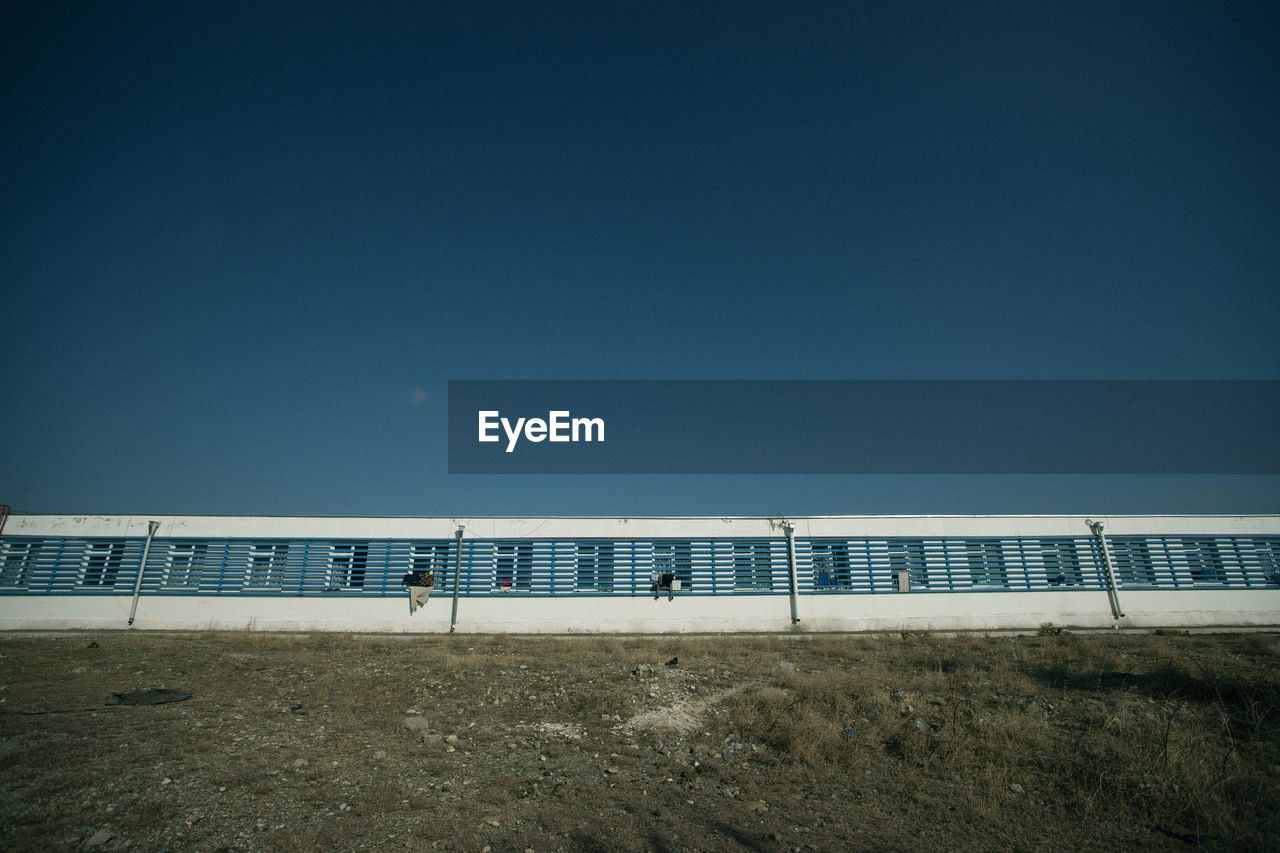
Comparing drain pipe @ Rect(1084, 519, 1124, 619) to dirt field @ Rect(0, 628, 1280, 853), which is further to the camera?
drain pipe @ Rect(1084, 519, 1124, 619)

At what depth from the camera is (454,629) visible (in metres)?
16.2

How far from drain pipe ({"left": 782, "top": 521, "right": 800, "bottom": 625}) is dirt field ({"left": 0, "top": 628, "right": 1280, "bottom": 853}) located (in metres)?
6.10

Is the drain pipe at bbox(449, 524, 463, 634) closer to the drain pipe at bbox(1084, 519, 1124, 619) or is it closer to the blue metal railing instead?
the blue metal railing

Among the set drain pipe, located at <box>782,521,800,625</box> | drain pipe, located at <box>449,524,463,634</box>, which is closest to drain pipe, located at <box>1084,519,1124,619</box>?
drain pipe, located at <box>782,521,800,625</box>

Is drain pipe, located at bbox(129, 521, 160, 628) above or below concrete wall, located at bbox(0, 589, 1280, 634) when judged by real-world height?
above

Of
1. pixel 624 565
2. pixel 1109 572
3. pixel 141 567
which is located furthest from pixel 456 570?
pixel 1109 572

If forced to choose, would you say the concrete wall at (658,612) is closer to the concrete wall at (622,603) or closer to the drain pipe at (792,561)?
the concrete wall at (622,603)

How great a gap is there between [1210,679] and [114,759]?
1263 cm

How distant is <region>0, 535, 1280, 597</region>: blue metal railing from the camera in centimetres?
1656

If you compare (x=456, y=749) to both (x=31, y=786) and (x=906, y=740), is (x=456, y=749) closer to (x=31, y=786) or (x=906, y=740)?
(x=31, y=786)

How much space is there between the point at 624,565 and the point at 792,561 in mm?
4768

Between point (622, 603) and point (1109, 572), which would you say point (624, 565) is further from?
point (1109, 572)

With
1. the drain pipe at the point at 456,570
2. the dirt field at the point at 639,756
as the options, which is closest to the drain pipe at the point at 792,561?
the dirt field at the point at 639,756

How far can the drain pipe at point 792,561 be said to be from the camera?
16812 millimetres
